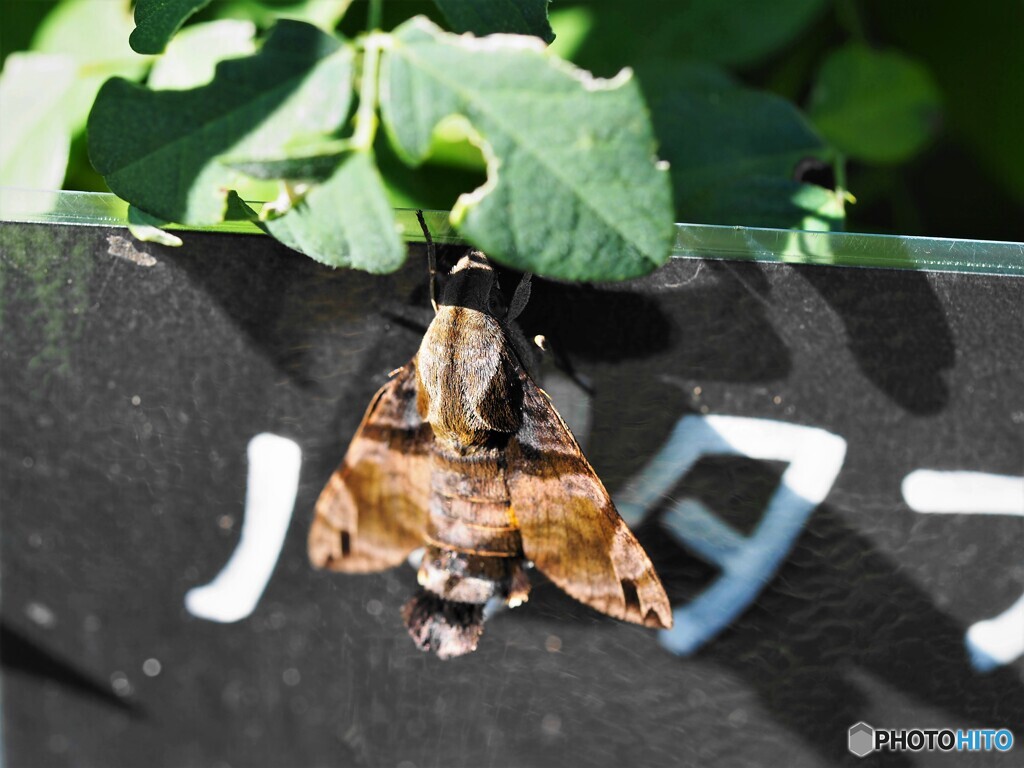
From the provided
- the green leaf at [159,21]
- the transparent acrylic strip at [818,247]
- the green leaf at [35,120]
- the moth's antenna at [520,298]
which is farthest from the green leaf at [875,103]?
the green leaf at [35,120]

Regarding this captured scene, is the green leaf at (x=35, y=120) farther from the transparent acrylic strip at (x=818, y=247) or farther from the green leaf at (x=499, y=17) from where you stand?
the green leaf at (x=499, y=17)

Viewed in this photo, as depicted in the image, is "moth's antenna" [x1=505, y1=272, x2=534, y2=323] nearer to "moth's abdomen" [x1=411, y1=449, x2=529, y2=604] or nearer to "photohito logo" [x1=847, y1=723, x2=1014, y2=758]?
"moth's abdomen" [x1=411, y1=449, x2=529, y2=604]

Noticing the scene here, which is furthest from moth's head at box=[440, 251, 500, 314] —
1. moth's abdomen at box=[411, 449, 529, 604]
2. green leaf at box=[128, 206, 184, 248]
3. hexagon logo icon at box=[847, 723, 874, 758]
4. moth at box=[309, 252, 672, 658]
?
hexagon logo icon at box=[847, 723, 874, 758]

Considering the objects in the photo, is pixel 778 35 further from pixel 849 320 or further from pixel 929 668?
pixel 929 668

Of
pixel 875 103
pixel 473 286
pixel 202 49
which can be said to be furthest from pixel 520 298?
pixel 875 103

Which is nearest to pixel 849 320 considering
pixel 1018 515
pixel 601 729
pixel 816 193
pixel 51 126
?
pixel 816 193
